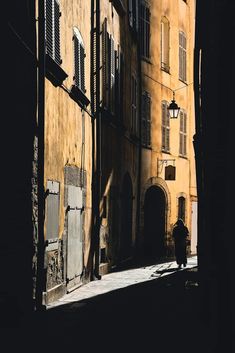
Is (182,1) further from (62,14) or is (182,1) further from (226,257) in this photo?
(226,257)

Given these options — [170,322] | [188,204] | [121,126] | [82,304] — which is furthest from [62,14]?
[188,204]

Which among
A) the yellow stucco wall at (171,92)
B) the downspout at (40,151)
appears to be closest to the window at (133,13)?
the yellow stucco wall at (171,92)

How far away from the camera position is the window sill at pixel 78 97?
14742mm

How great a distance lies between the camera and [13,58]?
11.2m

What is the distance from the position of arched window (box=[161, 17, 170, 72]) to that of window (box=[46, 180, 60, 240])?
594 inches

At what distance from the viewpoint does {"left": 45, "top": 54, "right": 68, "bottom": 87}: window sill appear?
40.8 feet

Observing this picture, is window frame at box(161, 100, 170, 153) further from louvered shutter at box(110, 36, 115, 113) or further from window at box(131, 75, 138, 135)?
louvered shutter at box(110, 36, 115, 113)

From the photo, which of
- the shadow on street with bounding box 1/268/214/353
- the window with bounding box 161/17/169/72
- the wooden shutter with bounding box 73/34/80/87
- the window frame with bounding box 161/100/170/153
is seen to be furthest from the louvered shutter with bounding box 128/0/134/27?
the shadow on street with bounding box 1/268/214/353

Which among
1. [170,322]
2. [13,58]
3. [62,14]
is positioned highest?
[62,14]

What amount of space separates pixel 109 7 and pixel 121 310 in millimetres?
10145

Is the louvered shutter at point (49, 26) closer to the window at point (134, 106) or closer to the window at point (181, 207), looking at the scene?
the window at point (134, 106)

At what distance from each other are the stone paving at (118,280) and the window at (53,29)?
4.21 m

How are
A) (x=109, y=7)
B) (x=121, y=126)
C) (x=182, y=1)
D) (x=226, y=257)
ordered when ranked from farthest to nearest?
(x=182, y=1)
(x=121, y=126)
(x=109, y=7)
(x=226, y=257)

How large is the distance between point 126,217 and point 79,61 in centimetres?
879
